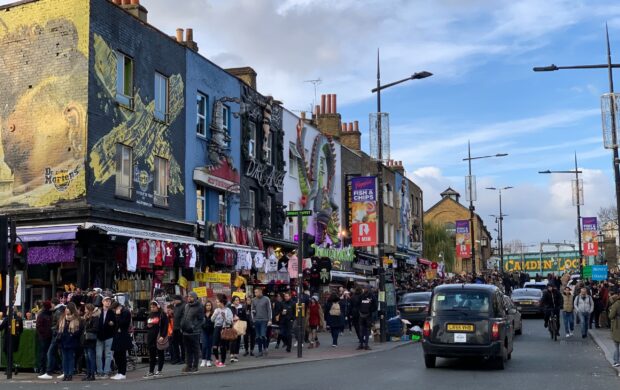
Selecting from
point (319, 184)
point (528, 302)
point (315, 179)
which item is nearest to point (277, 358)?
point (528, 302)

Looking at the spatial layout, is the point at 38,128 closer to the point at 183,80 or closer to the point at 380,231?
the point at 183,80

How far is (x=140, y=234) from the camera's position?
20438mm

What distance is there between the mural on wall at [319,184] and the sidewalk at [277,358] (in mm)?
11466

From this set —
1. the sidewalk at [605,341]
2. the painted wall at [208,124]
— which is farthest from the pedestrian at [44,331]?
the sidewalk at [605,341]

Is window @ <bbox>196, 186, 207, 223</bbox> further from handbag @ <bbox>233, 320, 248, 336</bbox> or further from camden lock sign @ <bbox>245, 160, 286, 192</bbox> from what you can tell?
handbag @ <bbox>233, 320, 248, 336</bbox>

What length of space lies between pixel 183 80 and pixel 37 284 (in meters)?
8.49

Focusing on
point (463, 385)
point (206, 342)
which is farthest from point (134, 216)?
point (463, 385)

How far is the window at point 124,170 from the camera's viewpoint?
2164 centimetres

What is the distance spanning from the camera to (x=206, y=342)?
17734mm

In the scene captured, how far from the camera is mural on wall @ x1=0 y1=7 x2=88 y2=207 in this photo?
20344 millimetres

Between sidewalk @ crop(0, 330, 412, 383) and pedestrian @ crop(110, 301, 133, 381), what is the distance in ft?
1.05

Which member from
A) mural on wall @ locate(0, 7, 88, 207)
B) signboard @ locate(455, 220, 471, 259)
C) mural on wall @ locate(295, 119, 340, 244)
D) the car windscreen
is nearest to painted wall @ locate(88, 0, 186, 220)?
mural on wall @ locate(0, 7, 88, 207)

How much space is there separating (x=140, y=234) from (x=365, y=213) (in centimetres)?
1195

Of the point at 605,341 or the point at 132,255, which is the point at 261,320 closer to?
the point at 132,255
